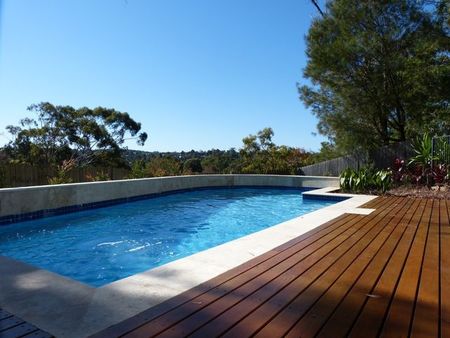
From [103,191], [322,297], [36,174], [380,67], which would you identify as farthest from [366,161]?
[322,297]

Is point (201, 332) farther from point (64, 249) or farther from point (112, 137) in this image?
point (112, 137)

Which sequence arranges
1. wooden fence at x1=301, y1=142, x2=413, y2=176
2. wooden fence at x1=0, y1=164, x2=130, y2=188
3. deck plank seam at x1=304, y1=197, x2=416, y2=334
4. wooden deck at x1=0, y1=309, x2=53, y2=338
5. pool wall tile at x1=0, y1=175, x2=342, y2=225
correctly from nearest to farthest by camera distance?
1. wooden deck at x1=0, y1=309, x2=53, y2=338
2. deck plank seam at x1=304, y1=197, x2=416, y2=334
3. pool wall tile at x1=0, y1=175, x2=342, y2=225
4. wooden fence at x1=0, y1=164, x2=130, y2=188
5. wooden fence at x1=301, y1=142, x2=413, y2=176

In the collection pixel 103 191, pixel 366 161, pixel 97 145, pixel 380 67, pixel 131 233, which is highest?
pixel 380 67

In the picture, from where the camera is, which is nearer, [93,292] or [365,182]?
[93,292]

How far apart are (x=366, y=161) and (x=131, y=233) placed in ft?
36.6

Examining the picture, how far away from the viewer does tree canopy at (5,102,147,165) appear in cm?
2695

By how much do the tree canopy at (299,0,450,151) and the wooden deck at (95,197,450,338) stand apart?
10.9m

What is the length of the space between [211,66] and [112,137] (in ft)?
57.4

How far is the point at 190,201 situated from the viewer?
11.6 m

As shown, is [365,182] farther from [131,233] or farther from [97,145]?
[97,145]

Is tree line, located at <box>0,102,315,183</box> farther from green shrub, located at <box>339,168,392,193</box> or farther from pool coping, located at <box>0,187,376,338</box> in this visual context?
pool coping, located at <box>0,187,376,338</box>

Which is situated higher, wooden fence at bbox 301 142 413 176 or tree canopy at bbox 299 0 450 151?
tree canopy at bbox 299 0 450 151

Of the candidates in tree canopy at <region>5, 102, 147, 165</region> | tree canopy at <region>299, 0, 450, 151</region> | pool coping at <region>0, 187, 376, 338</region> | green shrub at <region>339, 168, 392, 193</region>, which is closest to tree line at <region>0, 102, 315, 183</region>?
tree canopy at <region>5, 102, 147, 165</region>

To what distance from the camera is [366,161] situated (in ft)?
49.1
